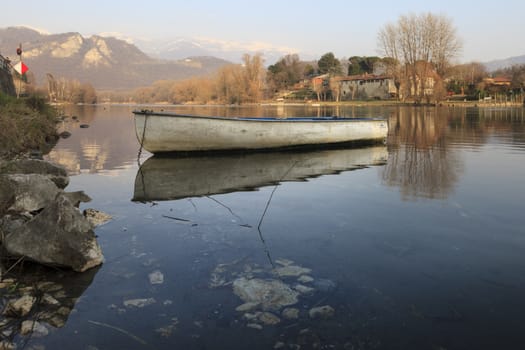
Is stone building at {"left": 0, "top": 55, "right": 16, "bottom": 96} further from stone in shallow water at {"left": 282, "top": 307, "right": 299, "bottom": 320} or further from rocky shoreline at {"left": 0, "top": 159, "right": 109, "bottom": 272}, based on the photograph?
stone in shallow water at {"left": 282, "top": 307, "right": 299, "bottom": 320}

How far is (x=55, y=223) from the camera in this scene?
5.12m

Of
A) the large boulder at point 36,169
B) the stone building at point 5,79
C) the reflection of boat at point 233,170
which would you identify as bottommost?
the reflection of boat at point 233,170

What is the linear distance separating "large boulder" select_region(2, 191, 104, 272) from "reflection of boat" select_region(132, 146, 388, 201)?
3.83 metres

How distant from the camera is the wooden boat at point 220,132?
13977mm

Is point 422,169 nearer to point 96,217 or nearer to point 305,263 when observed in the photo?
point 305,263

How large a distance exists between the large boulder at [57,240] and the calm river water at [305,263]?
18 centimetres

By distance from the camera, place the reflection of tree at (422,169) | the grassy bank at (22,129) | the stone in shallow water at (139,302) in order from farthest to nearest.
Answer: the grassy bank at (22,129) → the reflection of tree at (422,169) → the stone in shallow water at (139,302)

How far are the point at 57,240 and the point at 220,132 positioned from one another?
9563 mm

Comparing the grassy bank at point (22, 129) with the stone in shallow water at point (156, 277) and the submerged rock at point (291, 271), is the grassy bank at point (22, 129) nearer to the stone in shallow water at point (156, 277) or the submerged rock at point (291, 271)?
the stone in shallow water at point (156, 277)

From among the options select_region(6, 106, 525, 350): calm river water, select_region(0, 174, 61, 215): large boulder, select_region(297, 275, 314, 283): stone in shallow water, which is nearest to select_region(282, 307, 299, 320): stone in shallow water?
select_region(6, 106, 525, 350): calm river water

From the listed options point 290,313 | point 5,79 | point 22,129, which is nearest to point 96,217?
point 290,313

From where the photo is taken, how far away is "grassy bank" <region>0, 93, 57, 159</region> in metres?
12.9

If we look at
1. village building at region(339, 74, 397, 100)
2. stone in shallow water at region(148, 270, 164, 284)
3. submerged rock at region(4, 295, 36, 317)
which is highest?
village building at region(339, 74, 397, 100)

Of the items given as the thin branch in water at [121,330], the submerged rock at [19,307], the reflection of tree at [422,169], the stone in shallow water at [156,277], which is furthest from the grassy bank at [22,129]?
the reflection of tree at [422,169]
